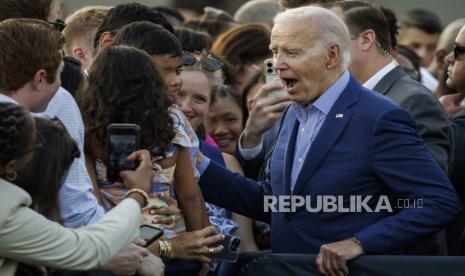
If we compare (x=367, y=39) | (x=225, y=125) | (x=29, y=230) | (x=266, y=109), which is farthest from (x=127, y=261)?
(x=225, y=125)

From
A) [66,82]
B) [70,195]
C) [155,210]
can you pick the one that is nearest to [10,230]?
[70,195]

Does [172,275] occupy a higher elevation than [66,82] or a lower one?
lower

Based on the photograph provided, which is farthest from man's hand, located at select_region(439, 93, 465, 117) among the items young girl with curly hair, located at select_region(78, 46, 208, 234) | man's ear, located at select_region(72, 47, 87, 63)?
young girl with curly hair, located at select_region(78, 46, 208, 234)

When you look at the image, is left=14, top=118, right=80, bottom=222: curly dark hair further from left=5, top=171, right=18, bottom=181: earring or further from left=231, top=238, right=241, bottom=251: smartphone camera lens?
left=231, top=238, right=241, bottom=251: smartphone camera lens

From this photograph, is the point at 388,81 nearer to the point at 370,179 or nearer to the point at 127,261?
the point at 370,179

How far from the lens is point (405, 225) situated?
5609mm

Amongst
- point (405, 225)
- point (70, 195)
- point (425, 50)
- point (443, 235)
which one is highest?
point (70, 195)

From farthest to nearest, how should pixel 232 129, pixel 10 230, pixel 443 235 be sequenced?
pixel 232 129 → pixel 443 235 → pixel 10 230

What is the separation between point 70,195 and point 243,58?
4657mm

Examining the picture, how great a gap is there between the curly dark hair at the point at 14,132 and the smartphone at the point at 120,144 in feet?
1.59

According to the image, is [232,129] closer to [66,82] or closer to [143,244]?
[66,82]

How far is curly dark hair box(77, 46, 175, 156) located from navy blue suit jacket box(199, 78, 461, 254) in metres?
0.87

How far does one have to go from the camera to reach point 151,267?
16.9 feet

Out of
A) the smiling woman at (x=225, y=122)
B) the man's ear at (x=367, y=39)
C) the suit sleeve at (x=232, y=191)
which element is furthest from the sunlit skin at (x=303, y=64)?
the smiling woman at (x=225, y=122)
